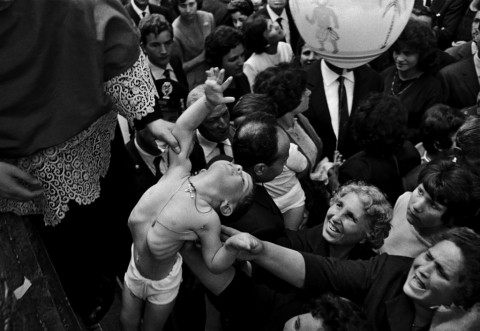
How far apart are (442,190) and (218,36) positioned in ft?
7.63

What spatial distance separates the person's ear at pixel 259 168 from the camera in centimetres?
236

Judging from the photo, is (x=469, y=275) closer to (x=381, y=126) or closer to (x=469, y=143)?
(x=469, y=143)

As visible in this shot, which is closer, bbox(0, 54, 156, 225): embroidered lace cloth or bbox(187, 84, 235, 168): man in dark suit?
bbox(0, 54, 156, 225): embroidered lace cloth

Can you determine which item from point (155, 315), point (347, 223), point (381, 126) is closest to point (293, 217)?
point (381, 126)

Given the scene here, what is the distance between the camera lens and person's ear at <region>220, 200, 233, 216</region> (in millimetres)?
2010

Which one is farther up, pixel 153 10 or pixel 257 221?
pixel 257 221

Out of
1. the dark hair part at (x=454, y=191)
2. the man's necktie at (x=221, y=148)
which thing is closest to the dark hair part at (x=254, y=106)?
the man's necktie at (x=221, y=148)

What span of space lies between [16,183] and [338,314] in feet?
3.62

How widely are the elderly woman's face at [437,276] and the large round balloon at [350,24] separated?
3.33ft

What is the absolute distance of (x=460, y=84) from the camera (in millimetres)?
3883

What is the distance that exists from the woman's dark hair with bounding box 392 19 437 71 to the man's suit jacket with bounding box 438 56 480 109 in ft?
0.78

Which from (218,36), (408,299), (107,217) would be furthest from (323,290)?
(218,36)

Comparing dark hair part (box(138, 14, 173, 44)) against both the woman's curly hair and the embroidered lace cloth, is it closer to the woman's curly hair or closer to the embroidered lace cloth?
the embroidered lace cloth

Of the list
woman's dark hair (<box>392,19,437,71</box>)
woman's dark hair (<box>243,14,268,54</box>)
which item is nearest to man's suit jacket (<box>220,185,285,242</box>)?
woman's dark hair (<box>392,19,437,71</box>)
